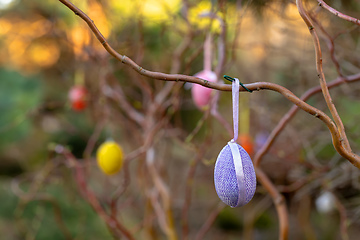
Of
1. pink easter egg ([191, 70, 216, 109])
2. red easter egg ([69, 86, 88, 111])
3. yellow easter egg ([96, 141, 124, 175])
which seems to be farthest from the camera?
red easter egg ([69, 86, 88, 111])

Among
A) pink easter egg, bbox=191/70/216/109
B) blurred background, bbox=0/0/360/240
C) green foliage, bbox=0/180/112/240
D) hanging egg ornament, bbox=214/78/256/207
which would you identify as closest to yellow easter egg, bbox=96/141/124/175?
blurred background, bbox=0/0/360/240

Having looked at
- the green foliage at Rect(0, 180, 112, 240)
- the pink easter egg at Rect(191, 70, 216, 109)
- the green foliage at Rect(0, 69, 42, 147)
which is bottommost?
the green foliage at Rect(0, 180, 112, 240)

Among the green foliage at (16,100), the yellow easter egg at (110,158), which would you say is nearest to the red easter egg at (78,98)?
the yellow easter egg at (110,158)

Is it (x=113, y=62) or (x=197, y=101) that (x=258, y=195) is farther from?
(x=197, y=101)

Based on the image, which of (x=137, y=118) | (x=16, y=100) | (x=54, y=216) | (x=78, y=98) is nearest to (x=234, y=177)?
(x=137, y=118)

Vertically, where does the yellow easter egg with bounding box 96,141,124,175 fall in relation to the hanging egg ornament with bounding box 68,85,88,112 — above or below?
below

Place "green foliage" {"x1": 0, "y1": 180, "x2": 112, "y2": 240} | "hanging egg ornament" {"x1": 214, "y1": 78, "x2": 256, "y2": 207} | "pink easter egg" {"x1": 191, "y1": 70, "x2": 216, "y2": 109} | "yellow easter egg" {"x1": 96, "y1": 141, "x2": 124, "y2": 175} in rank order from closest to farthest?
"hanging egg ornament" {"x1": 214, "y1": 78, "x2": 256, "y2": 207}
"pink easter egg" {"x1": 191, "y1": 70, "x2": 216, "y2": 109}
"yellow easter egg" {"x1": 96, "y1": 141, "x2": 124, "y2": 175}
"green foliage" {"x1": 0, "y1": 180, "x2": 112, "y2": 240}

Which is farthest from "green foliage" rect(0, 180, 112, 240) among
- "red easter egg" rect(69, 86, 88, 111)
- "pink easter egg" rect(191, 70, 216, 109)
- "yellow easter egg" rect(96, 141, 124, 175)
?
"pink easter egg" rect(191, 70, 216, 109)

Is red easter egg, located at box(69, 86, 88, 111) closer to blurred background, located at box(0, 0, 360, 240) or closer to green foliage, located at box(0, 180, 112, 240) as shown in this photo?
blurred background, located at box(0, 0, 360, 240)

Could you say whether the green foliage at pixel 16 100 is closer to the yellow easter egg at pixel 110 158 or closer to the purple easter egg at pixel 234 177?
the yellow easter egg at pixel 110 158

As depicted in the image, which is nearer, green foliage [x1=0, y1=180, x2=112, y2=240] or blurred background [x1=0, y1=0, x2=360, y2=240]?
blurred background [x1=0, y1=0, x2=360, y2=240]
